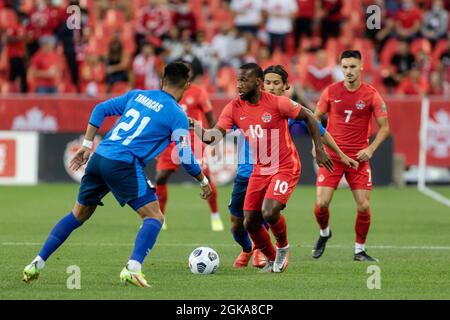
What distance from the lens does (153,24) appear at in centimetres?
2594

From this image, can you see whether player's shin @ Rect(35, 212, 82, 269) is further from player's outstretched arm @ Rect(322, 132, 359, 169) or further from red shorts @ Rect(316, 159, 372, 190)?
red shorts @ Rect(316, 159, 372, 190)

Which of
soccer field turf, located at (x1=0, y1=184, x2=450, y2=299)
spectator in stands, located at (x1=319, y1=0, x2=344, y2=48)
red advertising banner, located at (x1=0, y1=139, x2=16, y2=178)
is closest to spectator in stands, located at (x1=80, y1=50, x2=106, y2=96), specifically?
red advertising banner, located at (x1=0, y1=139, x2=16, y2=178)

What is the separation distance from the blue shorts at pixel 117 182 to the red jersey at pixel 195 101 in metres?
5.71

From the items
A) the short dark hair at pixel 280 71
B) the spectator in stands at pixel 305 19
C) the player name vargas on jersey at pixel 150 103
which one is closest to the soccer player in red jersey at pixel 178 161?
the short dark hair at pixel 280 71

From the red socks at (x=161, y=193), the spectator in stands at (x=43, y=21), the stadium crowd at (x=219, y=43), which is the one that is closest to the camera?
the red socks at (x=161, y=193)

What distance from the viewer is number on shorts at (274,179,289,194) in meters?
11.0

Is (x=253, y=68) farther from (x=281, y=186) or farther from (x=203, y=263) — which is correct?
(x=203, y=263)

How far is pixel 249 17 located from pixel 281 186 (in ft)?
52.5

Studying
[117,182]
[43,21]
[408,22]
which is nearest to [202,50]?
[43,21]

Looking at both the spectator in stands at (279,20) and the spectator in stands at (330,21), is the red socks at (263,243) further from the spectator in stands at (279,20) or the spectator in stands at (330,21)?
the spectator in stands at (330,21)

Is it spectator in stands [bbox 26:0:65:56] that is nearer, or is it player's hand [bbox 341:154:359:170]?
player's hand [bbox 341:154:359:170]

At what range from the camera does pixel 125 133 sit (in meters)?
9.94

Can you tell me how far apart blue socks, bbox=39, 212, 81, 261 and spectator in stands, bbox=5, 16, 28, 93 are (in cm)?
1577

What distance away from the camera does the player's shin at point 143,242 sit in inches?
385
